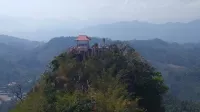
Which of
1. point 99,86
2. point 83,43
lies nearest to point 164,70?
point 83,43

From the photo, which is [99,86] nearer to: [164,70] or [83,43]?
[83,43]

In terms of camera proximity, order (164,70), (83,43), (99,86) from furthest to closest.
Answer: (164,70) → (83,43) → (99,86)

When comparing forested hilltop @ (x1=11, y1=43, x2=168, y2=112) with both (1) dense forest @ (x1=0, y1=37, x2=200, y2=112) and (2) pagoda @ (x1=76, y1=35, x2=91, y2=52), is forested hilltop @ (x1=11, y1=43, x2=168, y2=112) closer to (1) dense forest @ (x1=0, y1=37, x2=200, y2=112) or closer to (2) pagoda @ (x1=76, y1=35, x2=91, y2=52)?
(2) pagoda @ (x1=76, y1=35, x2=91, y2=52)

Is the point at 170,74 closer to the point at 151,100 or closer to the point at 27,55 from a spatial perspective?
the point at 27,55

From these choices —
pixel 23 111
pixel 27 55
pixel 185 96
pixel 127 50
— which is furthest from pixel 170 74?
pixel 23 111

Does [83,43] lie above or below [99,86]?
above

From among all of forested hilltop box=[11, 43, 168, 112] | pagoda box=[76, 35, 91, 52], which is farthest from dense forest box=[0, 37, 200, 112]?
forested hilltop box=[11, 43, 168, 112]

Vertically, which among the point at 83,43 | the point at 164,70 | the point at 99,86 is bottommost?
the point at 164,70

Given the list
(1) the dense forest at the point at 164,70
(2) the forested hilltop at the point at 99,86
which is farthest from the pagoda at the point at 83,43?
(1) the dense forest at the point at 164,70
